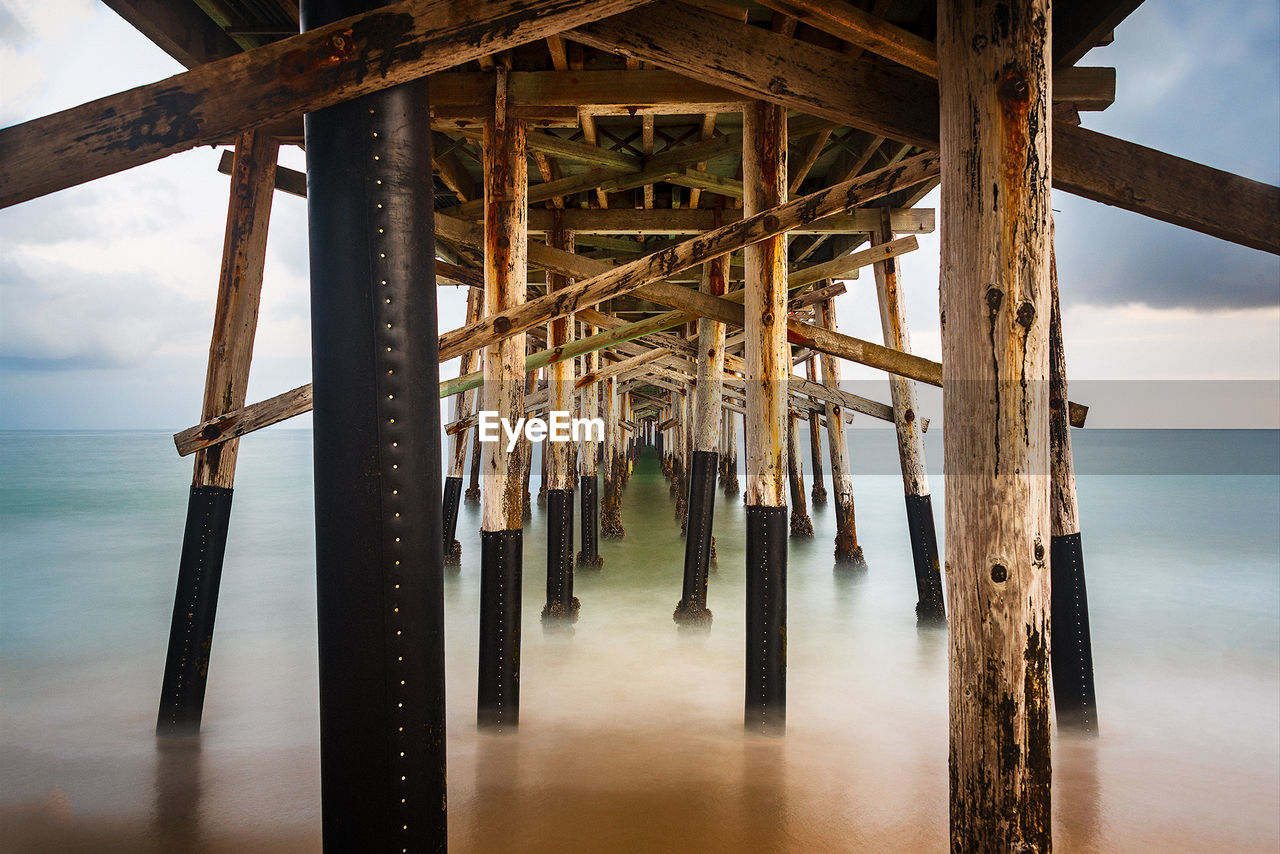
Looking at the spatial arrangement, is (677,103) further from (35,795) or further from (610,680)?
(35,795)

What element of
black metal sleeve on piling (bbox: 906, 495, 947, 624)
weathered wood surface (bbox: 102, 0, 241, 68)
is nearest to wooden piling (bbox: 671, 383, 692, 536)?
black metal sleeve on piling (bbox: 906, 495, 947, 624)

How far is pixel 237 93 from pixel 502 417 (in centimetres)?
256

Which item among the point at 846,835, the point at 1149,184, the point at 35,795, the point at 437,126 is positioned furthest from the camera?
the point at 437,126

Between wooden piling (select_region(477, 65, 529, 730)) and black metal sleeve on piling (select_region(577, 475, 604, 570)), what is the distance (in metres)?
4.87

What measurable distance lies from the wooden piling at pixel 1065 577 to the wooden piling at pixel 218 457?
411 cm

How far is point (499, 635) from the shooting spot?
4020 mm

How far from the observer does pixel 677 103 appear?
4176 mm

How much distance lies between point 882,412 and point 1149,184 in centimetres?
457

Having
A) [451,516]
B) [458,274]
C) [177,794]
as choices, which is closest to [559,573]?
[458,274]

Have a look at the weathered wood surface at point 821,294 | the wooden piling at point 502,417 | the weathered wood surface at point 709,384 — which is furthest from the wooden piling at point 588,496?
the wooden piling at point 502,417

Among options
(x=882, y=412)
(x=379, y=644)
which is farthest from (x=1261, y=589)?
(x=379, y=644)

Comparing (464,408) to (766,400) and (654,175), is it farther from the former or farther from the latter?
(766,400)

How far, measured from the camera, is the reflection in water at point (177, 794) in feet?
9.52

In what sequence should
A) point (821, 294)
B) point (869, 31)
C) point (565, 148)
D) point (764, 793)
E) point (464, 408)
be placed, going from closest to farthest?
point (869, 31) < point (764, 793) < point (565, 148) < point (821, 294) < point (464, 408)
